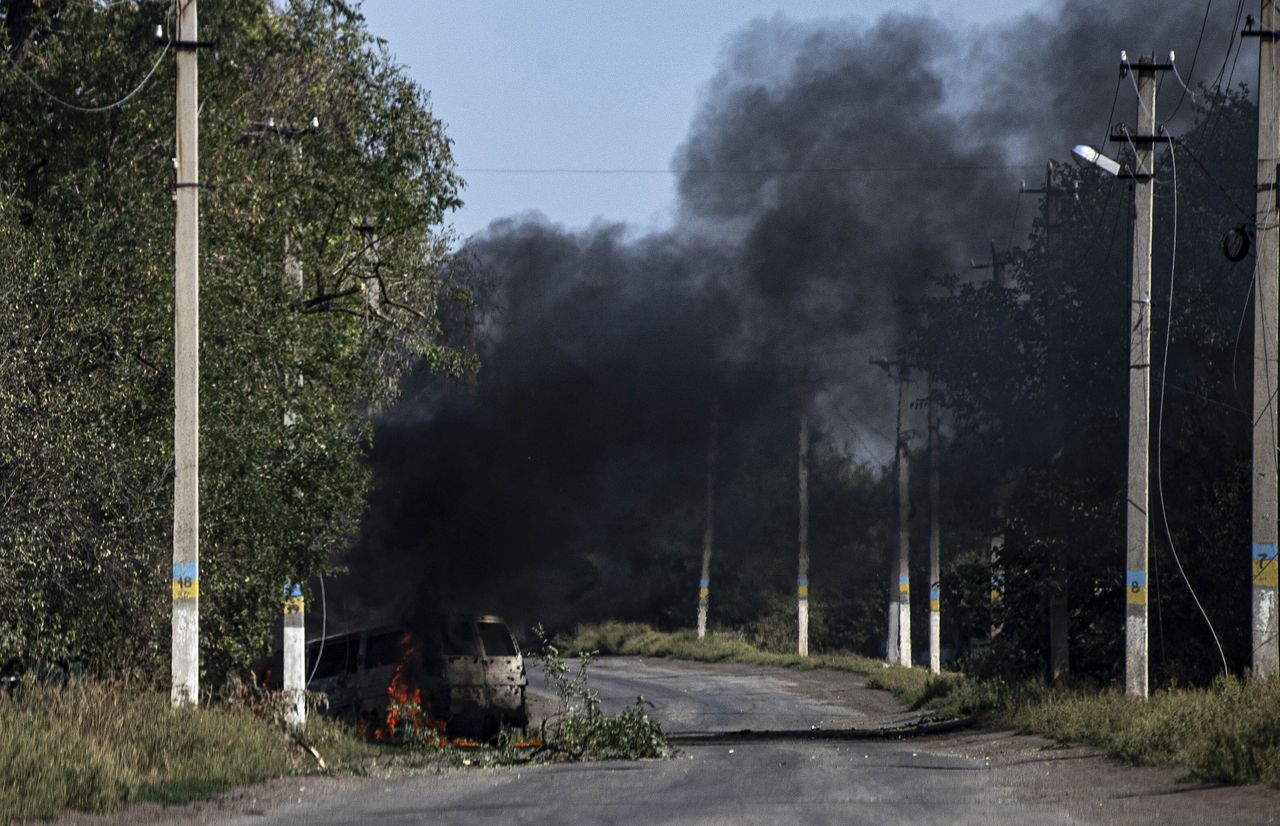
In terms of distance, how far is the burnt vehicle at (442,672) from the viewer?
2353 cm

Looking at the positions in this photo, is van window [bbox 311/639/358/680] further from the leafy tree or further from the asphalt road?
the leafy tree

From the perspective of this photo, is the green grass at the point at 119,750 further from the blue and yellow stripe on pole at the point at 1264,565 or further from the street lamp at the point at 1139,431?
the blue and yellow stripe on pole at the point at 1264,565

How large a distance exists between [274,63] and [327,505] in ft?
27.4

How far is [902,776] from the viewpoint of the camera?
15688 mm

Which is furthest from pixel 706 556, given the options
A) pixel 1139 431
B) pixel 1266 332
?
pixel 1266 332

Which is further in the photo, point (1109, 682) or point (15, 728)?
point (1109, 682)

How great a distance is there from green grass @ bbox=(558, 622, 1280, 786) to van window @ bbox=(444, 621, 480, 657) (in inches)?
307

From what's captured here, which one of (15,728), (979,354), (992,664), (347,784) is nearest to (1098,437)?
(979,354)

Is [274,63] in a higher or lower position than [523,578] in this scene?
higher

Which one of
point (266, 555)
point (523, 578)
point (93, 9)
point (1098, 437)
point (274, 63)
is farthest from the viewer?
point (523, 578)

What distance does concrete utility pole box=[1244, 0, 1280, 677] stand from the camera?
20.1 m

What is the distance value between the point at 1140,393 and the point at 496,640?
9510 millimetres

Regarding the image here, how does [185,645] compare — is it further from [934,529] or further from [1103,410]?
[934,529]

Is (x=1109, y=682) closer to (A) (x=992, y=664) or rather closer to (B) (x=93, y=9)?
(A) (x=992, y=664)
